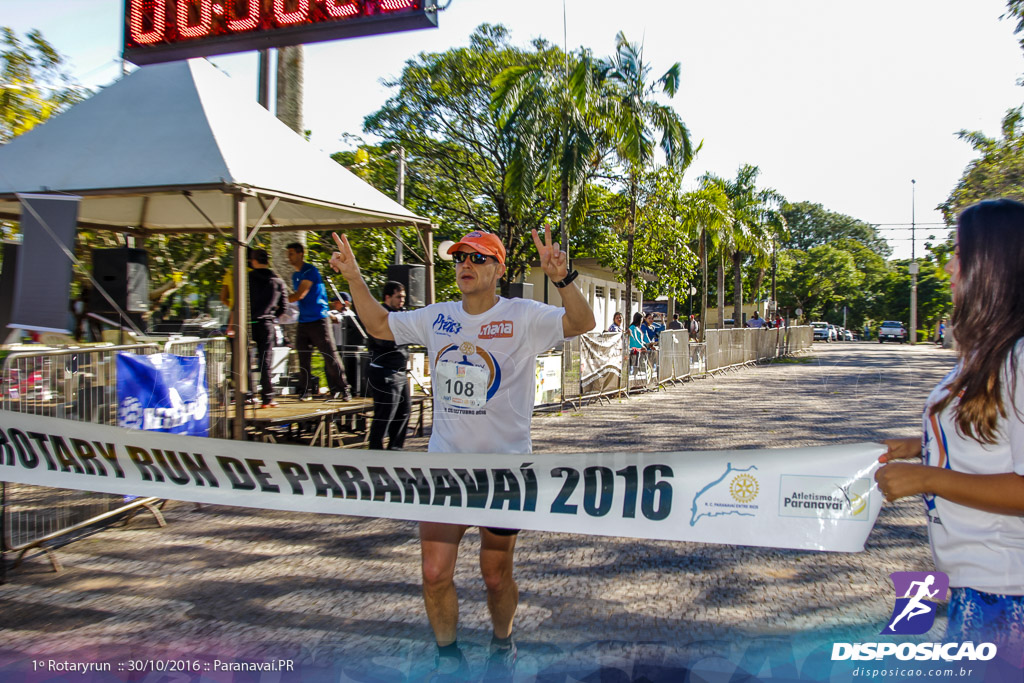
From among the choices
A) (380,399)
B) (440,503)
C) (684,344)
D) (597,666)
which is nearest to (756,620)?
(597,666)

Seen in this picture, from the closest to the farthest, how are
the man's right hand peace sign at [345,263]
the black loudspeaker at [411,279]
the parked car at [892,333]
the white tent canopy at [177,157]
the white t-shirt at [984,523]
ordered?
the white t-shirt at [984,523]
the man's right hand peace sign at [345,263]
the white tent canopy at [177,157]
the black loudspeaker at [411,279]
the parked car at [892,333]

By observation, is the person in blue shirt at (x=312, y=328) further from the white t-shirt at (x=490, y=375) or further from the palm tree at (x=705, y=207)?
the palm tree at (x=705, y=207)

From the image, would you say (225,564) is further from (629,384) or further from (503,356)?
(629,384)

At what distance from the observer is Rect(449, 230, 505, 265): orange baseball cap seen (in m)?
3.38

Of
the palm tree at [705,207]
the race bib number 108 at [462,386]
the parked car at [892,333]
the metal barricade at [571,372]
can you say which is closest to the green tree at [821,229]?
the palm tree at [705,207]

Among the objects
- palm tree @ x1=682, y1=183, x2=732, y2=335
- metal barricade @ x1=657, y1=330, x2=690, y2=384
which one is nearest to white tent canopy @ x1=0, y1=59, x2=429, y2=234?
metal barricade @ x1=657, y1=330, x2=690, y2=384

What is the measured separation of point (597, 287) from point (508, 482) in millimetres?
34432

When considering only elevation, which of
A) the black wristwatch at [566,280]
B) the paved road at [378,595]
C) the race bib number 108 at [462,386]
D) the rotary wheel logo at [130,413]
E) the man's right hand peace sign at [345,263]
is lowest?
the paved road at [378,595]

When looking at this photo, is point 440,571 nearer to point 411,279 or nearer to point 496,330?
point 496,330

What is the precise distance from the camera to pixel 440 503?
3.09 metres

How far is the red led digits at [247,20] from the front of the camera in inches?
327

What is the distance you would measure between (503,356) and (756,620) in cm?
217

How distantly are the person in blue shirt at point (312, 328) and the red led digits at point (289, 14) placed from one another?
2689mm

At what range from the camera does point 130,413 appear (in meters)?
5.78
